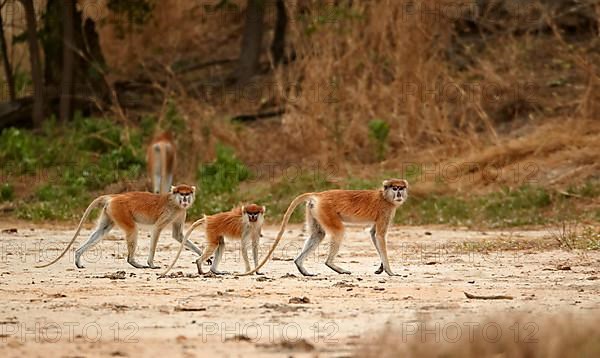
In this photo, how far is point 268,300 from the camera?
1057 cm

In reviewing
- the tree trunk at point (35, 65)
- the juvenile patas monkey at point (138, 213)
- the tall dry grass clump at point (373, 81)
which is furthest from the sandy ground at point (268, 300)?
the tree trunk at point (35, 65)

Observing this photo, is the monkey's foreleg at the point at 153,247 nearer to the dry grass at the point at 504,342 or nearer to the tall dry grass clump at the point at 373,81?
the dry grass at the point at 504,342

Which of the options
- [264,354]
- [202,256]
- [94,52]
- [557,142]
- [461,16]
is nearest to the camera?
[264,354]

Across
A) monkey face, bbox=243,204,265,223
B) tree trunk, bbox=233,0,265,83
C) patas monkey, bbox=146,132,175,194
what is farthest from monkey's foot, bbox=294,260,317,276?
tree trunk, bbox=233,0,265,83

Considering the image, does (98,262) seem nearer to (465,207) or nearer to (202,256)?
(202,256)

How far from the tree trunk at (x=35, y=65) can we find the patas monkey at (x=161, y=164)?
5807mm

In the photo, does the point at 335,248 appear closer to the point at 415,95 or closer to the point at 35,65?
the point at 415,95

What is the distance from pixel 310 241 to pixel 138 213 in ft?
7.01

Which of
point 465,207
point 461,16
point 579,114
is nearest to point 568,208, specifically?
point 465,207

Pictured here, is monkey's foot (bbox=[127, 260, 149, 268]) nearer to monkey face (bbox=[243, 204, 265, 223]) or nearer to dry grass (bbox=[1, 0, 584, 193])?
monkey face (bbox=[243, 204, 265, 223])

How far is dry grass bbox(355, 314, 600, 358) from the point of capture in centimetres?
688

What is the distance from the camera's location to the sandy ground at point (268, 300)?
28.0 feet

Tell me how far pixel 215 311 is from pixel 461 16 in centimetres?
1712

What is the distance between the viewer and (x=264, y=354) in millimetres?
8094
